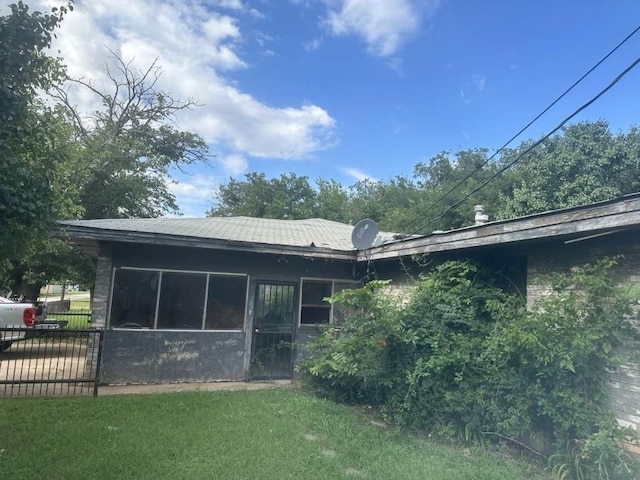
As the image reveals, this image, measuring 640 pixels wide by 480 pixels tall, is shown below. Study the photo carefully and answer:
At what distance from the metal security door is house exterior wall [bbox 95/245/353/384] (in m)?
0.14

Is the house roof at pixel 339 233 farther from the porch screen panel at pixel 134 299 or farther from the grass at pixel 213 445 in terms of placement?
the grass at pixel 213 445

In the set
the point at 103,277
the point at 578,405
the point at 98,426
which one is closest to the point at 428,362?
the point at 578,405

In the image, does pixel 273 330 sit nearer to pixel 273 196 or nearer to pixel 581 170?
pixel 581 170

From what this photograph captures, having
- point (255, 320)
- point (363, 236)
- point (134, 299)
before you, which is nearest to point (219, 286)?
point (255, 320)

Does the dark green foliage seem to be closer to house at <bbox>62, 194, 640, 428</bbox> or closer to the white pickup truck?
house at <bbox>62, 194, 640, 428</bbox>

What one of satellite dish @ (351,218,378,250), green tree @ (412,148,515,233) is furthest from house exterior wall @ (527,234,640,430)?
green tree @ (412,148,515,233)

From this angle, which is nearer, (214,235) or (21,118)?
(21,118)

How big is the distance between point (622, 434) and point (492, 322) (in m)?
1.91

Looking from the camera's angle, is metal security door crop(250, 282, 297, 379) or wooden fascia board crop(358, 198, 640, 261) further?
metal security door crop(250, 282, 297, 379)

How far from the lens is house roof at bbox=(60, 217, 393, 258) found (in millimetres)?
7051

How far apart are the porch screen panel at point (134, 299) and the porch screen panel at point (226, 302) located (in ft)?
3.60

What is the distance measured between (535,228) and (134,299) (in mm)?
7096

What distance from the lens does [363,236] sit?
852 cm

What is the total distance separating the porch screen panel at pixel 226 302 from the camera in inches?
331
